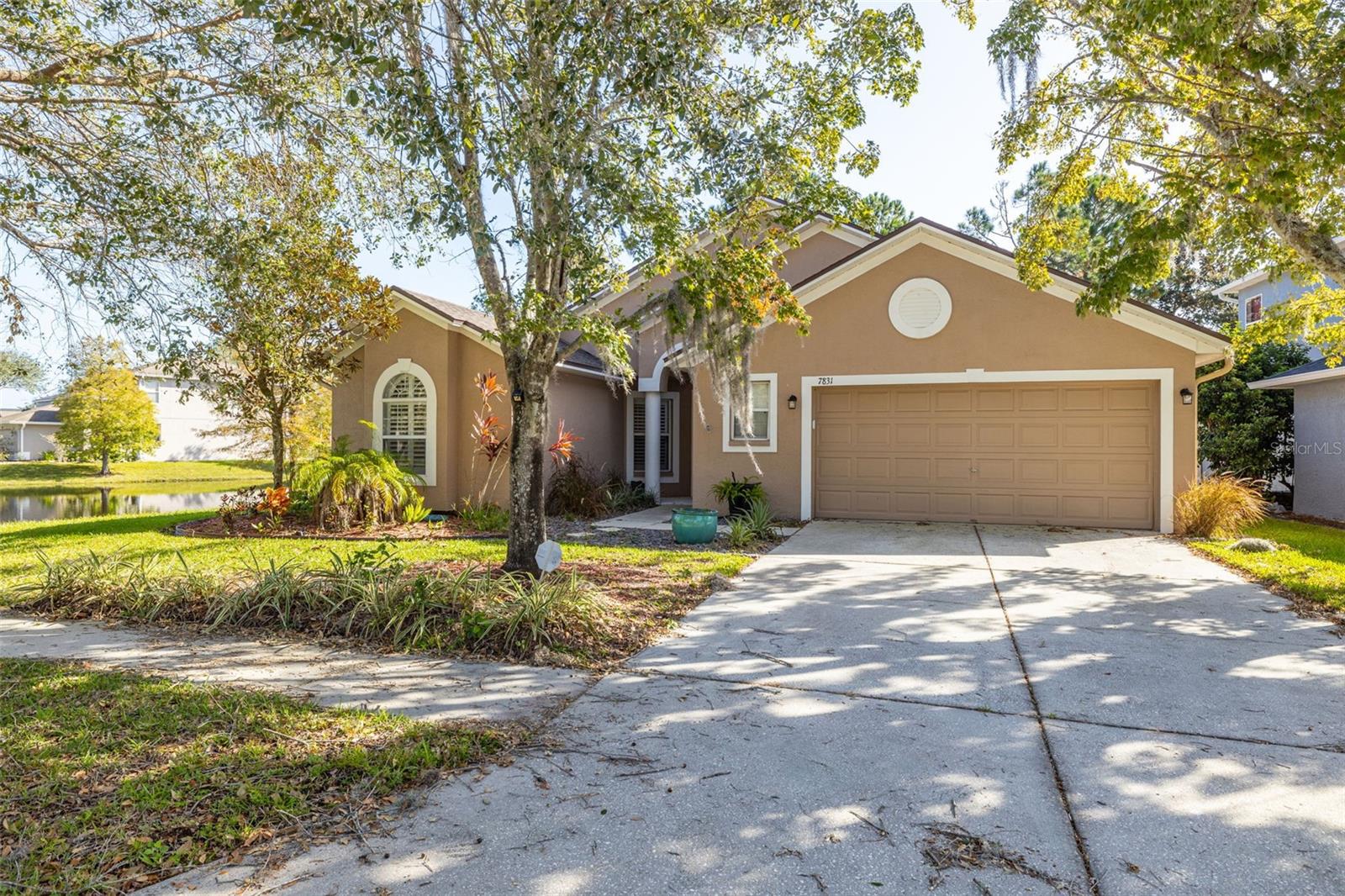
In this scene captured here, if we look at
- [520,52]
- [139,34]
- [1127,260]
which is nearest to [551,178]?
[520,52]

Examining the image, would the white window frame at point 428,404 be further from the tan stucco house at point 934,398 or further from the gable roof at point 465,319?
the gable roof at point 465,319

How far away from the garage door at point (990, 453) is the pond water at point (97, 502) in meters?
14.4

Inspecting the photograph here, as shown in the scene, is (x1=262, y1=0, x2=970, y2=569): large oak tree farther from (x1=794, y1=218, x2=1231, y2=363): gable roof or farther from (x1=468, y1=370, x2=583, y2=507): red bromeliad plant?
(x1=468, y1=370, x2=583, y2=507): red bromeliad plant

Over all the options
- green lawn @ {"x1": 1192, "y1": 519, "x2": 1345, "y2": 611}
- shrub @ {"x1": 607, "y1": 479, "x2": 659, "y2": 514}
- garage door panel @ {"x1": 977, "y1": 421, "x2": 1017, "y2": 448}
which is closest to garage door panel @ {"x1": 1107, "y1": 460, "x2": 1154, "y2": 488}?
green lawn @ {"x1": 1192, "y1": 519, "x2": 1345, "y2": 611}

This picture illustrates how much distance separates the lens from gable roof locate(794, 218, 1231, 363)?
1000cm

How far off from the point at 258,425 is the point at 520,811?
1310 centimetres

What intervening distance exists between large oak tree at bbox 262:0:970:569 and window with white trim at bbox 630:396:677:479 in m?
8.02

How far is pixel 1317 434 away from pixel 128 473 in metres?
42.1

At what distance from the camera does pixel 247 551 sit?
29.6 feet

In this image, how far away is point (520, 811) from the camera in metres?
2.87

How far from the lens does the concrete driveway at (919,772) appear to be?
97.8 inches

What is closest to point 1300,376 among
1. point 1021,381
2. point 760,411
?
point 1021,381

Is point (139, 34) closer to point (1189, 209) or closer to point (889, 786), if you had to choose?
point (889, 786)

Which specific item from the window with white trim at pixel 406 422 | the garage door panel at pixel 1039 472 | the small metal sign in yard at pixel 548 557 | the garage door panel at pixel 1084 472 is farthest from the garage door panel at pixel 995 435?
the window with white trim at pixel 406 422
